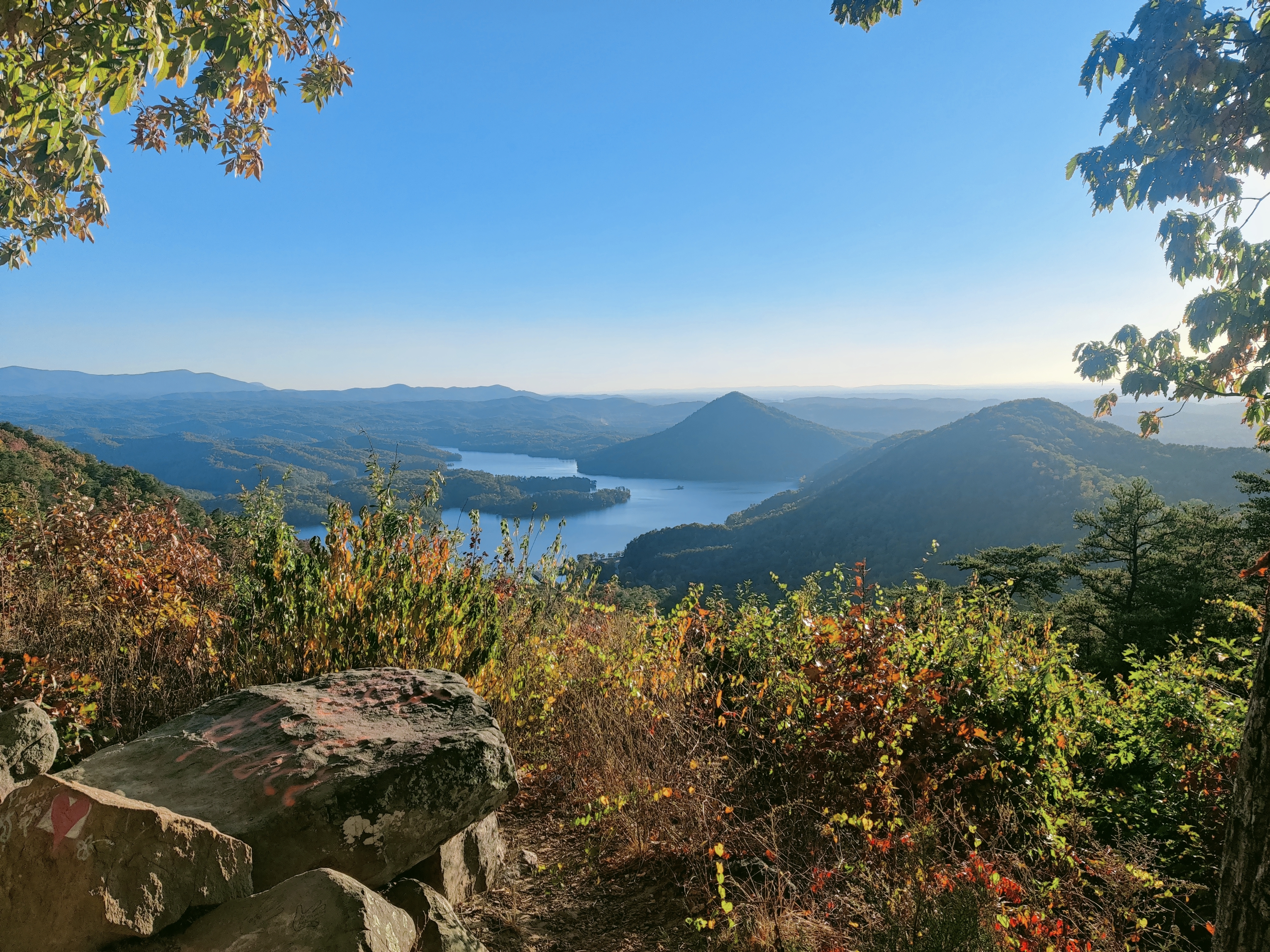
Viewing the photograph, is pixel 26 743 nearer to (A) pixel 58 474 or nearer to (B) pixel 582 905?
→ (B) pixel 582 905

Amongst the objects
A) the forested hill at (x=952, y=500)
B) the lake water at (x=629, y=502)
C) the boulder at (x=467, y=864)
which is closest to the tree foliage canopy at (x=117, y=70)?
the boulder at (x=467, y=864)

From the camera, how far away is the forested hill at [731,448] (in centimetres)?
14412

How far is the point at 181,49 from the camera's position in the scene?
2812 mm

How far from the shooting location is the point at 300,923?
156 centimetres

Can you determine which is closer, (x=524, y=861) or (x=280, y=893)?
(x=280, y=893)

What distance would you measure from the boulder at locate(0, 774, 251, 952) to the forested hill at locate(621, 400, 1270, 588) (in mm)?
40363

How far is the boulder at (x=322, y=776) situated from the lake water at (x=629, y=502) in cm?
3831

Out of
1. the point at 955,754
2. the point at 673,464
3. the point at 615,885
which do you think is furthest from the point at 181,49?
the point at 673,464

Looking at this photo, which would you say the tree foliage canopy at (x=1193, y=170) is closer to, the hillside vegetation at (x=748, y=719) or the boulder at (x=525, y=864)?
the hillside vegetation at (x=748, y=719)

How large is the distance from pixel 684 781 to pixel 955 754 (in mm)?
1275

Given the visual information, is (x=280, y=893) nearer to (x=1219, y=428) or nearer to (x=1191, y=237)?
(x=1191, y=237)

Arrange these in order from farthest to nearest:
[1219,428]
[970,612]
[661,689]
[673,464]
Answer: [673,464]
[1219,428]
[970,612]
[661,689]

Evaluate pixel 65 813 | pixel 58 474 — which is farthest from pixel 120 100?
pixel 58 474

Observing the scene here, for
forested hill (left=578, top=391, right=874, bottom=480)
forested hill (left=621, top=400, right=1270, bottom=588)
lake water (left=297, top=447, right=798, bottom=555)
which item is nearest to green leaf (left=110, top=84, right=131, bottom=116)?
lake water (left=297, top=447, right=798, bottom=555)
